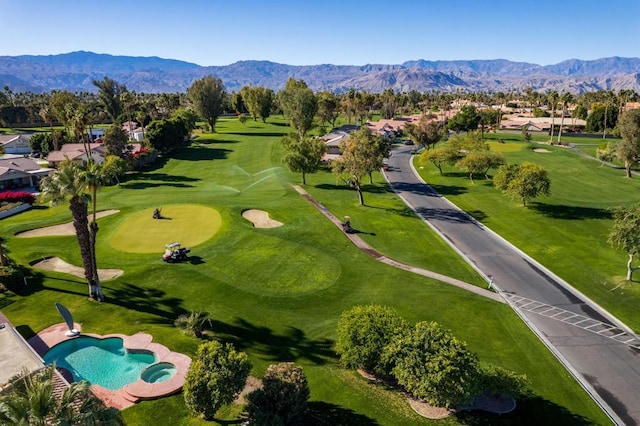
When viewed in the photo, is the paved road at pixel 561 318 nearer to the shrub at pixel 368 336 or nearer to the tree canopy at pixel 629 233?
the tree canopy at pixel 629 233

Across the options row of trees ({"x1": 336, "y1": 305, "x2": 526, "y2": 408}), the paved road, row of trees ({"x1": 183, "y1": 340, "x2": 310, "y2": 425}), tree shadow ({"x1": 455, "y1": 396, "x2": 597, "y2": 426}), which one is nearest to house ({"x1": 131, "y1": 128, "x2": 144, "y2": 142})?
the paved road

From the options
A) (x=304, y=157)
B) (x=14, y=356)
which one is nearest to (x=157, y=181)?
(x=304, y=157)

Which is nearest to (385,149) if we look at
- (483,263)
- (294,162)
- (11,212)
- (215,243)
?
(294,162)

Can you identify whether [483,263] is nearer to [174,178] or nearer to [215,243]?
[215,243]

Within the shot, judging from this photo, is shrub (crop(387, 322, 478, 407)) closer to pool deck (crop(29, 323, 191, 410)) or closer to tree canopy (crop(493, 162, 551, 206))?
pool deck (crop(29, 323, 191, 410))

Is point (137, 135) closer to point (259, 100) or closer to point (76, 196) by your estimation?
point (259, 100)
